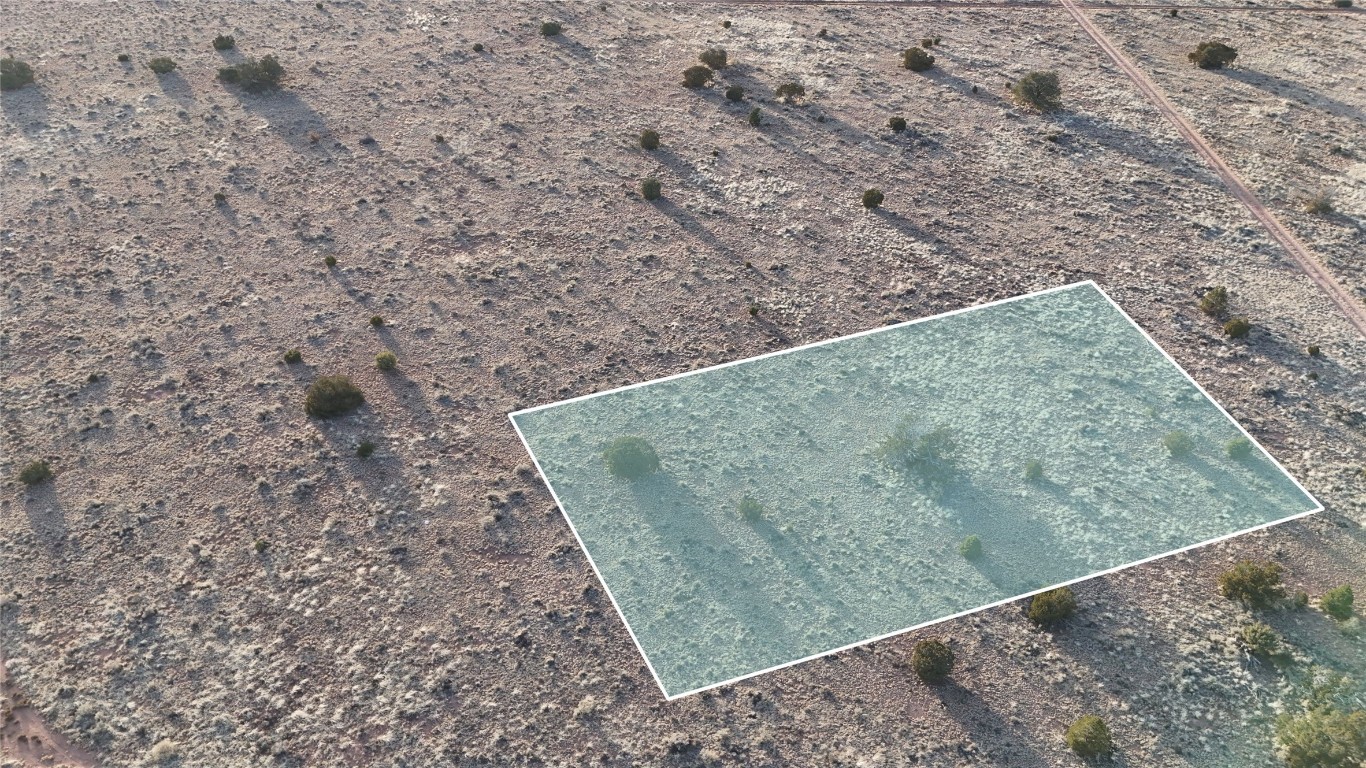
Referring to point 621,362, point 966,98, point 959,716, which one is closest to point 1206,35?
point 966,98

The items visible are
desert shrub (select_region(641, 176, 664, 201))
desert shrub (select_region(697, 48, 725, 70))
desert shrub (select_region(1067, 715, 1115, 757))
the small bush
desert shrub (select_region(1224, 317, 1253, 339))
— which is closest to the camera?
desert shrub (select_region(1067, 715, 1115, 757))

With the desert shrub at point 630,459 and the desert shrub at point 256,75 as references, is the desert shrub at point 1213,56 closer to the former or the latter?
the desert shrub at point 630,459

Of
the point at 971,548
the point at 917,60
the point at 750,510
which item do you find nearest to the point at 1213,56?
the point at 917,60

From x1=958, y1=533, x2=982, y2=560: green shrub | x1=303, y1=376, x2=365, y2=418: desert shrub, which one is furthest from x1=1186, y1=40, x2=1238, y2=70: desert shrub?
x1=303, y1=376, x2=365, y2=418: desert shrub

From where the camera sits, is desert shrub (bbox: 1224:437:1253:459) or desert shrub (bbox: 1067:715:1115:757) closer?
desert shrub (bbox: 1067:715:1115:757)

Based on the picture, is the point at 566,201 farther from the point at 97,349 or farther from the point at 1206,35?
the point at 1206,35

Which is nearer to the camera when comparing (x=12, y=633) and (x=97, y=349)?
(x=12, y=633)

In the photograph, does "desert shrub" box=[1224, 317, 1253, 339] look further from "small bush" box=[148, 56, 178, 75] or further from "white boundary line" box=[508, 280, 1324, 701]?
"small bush" box=[148, 56, 178, 75]
